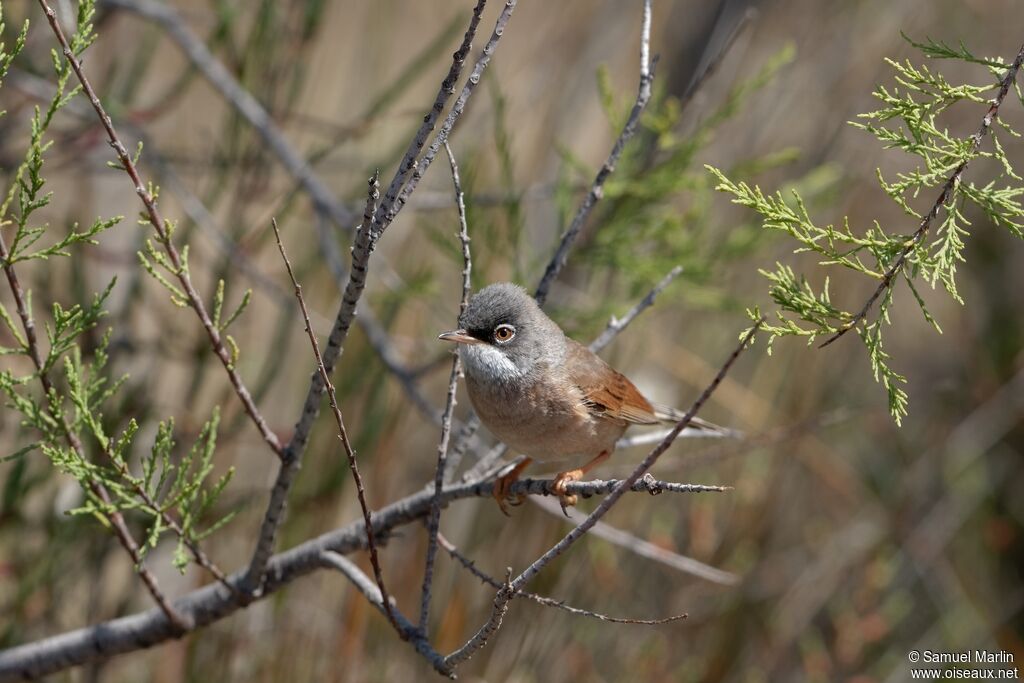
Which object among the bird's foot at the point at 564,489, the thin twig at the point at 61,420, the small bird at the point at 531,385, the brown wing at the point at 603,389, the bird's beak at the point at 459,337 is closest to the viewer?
the thin twig at the point at 61,420

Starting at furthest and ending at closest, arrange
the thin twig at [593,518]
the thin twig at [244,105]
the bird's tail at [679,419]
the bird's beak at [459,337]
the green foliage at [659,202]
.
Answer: the thin twig at [244,105] < the green foliage at [659,202] < the bird's tail at [679,419] < the bird's beak at [459,337] < the thin twig at [593,518]

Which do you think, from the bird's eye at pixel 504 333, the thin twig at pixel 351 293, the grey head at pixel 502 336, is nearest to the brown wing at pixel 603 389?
the grey head at pixel 502 336

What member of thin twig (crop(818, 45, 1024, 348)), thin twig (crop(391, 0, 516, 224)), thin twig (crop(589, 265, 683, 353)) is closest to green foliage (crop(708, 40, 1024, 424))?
thin twig (crop(818, 45, 1024, 348))

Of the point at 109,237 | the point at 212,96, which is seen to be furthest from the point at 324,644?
the point at 212,96

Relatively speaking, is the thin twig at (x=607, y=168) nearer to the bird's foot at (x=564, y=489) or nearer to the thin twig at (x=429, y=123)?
the bird's foot at (x=564, y=489)

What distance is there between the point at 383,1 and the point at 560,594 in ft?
10.3

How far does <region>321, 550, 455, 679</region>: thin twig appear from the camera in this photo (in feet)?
6.76

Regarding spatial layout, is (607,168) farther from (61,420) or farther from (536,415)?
(61,420)

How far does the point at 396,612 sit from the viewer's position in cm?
227

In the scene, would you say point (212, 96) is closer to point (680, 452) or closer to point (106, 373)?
point (106, 373)

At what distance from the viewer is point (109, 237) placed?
287 inches

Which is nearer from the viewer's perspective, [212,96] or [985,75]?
[985,75]

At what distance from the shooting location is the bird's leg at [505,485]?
2.73 meters

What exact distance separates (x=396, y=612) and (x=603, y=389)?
131 centimetres
